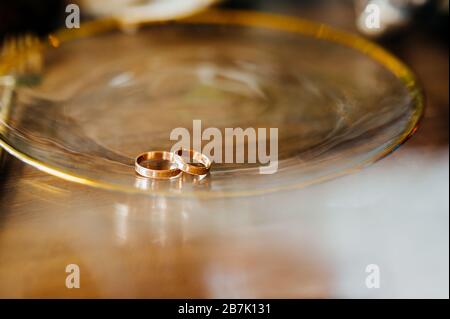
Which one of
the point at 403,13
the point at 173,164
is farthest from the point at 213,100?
the point at 403,13

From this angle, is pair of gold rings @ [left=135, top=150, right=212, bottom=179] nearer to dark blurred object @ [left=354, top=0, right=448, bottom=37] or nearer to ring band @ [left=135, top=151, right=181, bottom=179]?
ring band @ [left=135, top=151, right=181, bottom=179]

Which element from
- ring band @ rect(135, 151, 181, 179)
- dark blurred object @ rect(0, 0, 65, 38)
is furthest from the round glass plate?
dark blurred object @ rect(0, 0, 65, 38)

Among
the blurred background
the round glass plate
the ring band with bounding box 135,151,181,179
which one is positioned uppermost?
the round glass plate

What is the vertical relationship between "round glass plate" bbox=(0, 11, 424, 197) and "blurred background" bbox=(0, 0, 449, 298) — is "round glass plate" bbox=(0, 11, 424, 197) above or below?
above

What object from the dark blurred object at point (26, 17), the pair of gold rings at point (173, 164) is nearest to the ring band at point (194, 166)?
the pair of gold rings at point (173, 164)

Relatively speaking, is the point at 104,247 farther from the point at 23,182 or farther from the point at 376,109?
the point at 376,109

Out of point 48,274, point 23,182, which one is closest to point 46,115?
point 23,182
